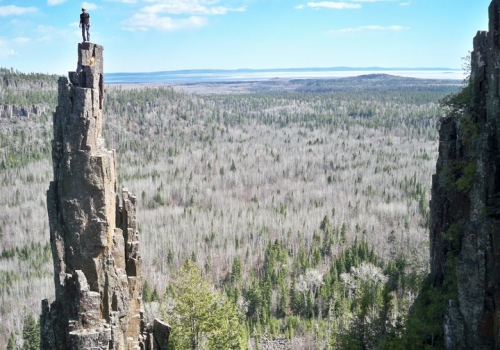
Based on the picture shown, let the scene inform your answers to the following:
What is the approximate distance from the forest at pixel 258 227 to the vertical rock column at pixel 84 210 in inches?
278

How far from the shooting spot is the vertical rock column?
570 inches

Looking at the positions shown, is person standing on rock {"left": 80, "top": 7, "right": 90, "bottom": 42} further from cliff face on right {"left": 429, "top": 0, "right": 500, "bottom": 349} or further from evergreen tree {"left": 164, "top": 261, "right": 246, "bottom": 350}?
cliff face on right {"left": 429, "top": 0, "right": 500, "bottom": 349}

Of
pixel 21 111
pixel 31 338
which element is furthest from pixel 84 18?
pixel 21 111

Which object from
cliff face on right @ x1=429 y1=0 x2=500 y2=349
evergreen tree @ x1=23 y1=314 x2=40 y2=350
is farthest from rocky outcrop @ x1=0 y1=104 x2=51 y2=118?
cliff face on right @ x1=429 y1=0 x2=500 y2=349

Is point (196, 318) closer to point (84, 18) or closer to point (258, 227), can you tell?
point (84, 18)

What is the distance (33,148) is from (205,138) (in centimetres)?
7093

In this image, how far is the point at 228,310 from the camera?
2305 centimetres

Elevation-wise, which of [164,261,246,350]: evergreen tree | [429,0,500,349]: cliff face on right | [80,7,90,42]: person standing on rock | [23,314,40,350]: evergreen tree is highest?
[80,7,90,42]: person standing on rock

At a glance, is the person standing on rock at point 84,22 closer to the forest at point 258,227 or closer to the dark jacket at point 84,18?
the dark jacket at point 84,18

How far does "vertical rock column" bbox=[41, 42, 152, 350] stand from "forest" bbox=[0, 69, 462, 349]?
705cm

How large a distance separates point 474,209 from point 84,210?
14.3 meters

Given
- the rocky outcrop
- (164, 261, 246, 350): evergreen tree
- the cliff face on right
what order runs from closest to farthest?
the cliff face on right < (164, 261, 246, 350): evergreen tree < the rocky outcrop

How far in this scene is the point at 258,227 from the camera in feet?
318

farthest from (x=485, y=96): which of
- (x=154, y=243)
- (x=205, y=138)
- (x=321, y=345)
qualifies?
(x=205, y=138)
